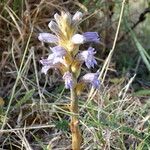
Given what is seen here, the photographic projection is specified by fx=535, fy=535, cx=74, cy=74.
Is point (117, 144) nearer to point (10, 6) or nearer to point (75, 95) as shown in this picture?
point (75, 95)

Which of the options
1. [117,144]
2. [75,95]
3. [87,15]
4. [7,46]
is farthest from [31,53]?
[75,95]

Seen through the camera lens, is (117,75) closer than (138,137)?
No

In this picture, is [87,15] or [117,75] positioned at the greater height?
[87,15]

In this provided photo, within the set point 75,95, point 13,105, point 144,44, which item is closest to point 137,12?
point 144,44

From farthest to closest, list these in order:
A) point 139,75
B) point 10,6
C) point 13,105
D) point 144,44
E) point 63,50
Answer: point 144,44, point 139,75, point 10,6, point 13,105, point 63,50

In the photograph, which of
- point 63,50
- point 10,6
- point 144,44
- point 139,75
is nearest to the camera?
point 63,50

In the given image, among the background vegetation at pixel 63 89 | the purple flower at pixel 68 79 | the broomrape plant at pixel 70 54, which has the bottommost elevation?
the background vegetation at pixel 63 89

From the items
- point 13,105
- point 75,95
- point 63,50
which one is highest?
point 63,50

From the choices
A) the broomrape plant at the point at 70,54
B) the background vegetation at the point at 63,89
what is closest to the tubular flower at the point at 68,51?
the broomrape plant at the point at 70,54

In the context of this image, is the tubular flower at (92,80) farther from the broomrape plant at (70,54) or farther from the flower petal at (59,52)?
the flower petal at (59,52)
